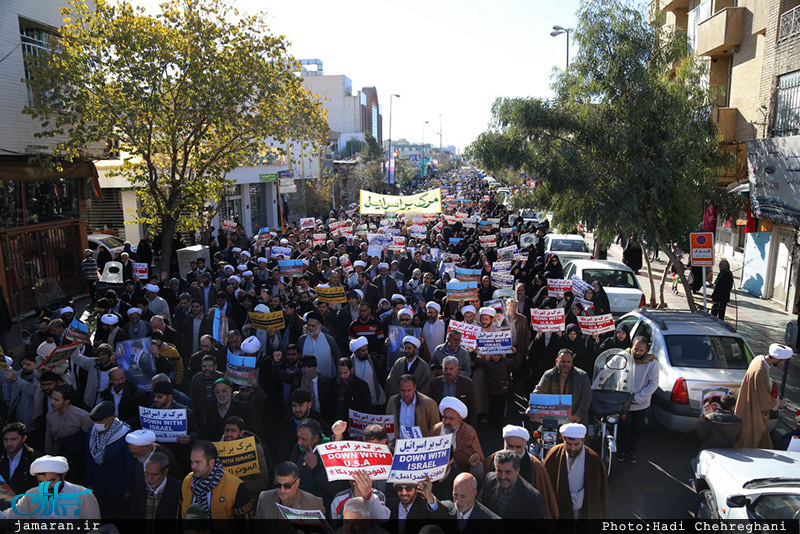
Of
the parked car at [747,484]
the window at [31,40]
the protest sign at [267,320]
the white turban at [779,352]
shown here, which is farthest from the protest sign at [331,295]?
the window at [31,40]

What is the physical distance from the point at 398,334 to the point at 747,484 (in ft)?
14.6

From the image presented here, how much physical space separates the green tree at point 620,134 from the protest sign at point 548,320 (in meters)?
4.13

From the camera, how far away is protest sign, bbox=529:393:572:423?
605cm

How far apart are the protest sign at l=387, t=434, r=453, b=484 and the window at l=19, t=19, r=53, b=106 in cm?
1526

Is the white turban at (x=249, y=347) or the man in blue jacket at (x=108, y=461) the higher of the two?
the white turban at (x=249, y=347)

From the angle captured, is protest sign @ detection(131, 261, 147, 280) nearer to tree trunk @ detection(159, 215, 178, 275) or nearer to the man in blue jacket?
tree trunk @ detection(159, 215, 178, 275)

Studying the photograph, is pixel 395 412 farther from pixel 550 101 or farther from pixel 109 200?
pixel 109 200

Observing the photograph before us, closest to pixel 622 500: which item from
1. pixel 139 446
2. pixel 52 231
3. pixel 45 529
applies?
pixel 139 446

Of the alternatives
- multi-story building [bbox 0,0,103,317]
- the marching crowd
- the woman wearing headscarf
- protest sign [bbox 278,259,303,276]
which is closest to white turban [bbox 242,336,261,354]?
the marching crowd

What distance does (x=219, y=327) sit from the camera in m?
9.19

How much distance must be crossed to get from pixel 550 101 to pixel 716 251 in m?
14.2

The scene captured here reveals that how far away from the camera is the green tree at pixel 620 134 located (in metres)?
11.8

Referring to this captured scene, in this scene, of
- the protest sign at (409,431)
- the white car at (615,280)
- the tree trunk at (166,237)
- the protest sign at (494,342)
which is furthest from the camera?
the tree trunk at (166,237)

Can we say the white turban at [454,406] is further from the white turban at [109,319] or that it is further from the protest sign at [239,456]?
the white turban at [109,319]
